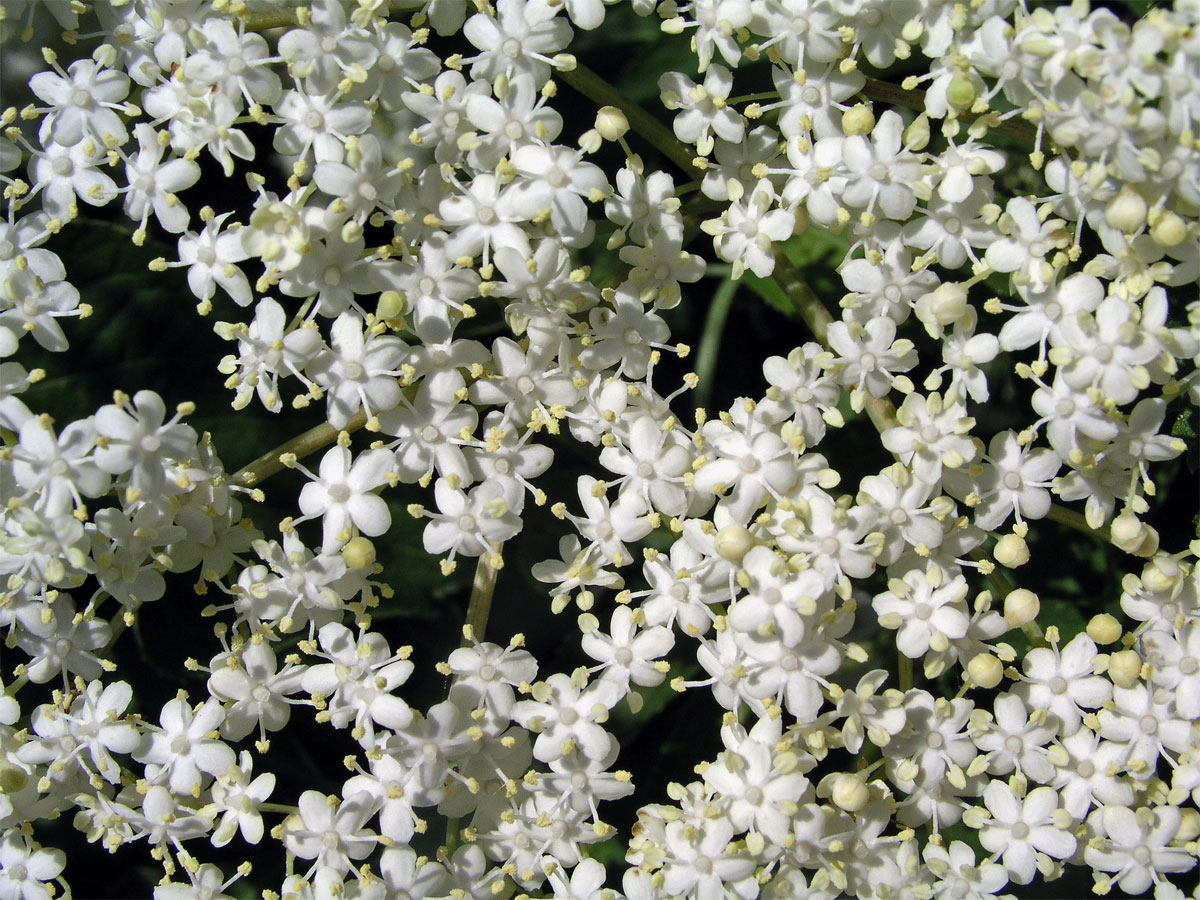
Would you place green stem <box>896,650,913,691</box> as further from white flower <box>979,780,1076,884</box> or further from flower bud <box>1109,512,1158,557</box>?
flower bud <box>1109,512,1158,557</box>

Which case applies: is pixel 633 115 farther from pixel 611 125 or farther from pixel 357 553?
pixel 357 553

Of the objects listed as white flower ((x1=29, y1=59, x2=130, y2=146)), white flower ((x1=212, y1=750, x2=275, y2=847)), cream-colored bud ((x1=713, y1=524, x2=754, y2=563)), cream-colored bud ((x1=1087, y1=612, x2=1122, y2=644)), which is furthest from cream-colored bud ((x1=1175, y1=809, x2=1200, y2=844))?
white flower ((x1=29, y1=59, x2=130, y2=146))

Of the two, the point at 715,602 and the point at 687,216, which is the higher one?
the point at 687,216

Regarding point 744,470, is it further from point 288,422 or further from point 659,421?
point 288,422

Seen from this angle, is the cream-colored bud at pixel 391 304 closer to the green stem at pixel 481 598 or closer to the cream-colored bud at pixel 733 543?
the green stem at pixel 481 598

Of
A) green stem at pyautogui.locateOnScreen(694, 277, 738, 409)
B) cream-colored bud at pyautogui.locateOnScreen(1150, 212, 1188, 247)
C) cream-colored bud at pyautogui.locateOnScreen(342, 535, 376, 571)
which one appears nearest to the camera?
cream-colored bud at pyautogui.locateOnScreen(1150, 212, 1188, 247)

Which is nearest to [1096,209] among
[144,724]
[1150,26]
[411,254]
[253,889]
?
[1150,26]
